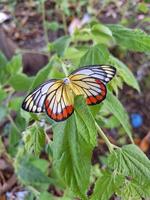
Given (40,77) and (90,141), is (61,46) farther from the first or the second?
(90,141)

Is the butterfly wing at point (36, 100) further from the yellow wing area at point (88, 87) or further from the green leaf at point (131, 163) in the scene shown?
the green leaf at point (131, 163)

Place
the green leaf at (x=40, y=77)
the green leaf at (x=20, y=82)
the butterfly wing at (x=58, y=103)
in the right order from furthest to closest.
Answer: the green leaf at (x=20, y=82)
the green leaf at (x=40, y=77)
the butterfly wing at (x=58, y=103)

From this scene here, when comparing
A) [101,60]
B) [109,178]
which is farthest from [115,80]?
[109,178]

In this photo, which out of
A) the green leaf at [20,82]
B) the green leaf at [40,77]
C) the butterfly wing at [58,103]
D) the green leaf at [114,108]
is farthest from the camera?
the green leaf at [20,82]

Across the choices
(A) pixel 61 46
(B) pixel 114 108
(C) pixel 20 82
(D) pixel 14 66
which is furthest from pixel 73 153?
(D) pixel 14 66

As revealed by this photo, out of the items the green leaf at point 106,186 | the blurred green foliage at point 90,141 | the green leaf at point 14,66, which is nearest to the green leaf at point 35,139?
the blurred green foliage at point 90,141

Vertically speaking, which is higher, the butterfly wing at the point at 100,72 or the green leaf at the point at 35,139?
the butterfly wing at the point at 100,72
